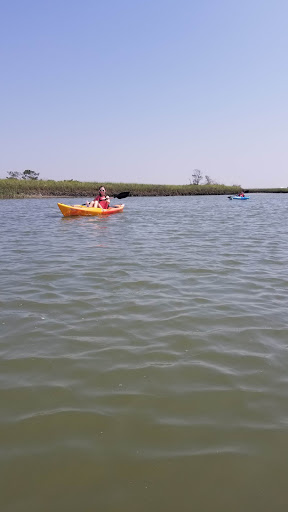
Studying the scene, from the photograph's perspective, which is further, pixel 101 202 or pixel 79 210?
pixel 101 202

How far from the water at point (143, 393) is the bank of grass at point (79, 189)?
35166mm

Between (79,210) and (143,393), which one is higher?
(79,210)

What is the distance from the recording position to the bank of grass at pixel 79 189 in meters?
38.2

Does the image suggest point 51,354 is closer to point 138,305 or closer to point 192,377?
point 192,377

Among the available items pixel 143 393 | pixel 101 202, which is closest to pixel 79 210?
pixel 101 202

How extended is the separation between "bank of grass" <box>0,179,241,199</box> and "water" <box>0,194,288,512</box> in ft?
115

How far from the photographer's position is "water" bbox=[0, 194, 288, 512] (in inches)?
69.5

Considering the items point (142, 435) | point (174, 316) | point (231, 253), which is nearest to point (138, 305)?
point (174, 316)

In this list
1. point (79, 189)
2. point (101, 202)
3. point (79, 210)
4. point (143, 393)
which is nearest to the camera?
point (143, 393)

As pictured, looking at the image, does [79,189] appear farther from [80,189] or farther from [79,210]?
[79,210]

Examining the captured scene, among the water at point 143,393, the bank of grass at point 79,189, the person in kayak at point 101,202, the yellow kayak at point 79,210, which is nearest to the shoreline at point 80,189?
the bank of grass at point 79,189

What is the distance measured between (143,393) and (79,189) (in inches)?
1702

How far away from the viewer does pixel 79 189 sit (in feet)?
145

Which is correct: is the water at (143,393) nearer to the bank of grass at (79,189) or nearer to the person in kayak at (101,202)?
the person in kayak at (101,202)
